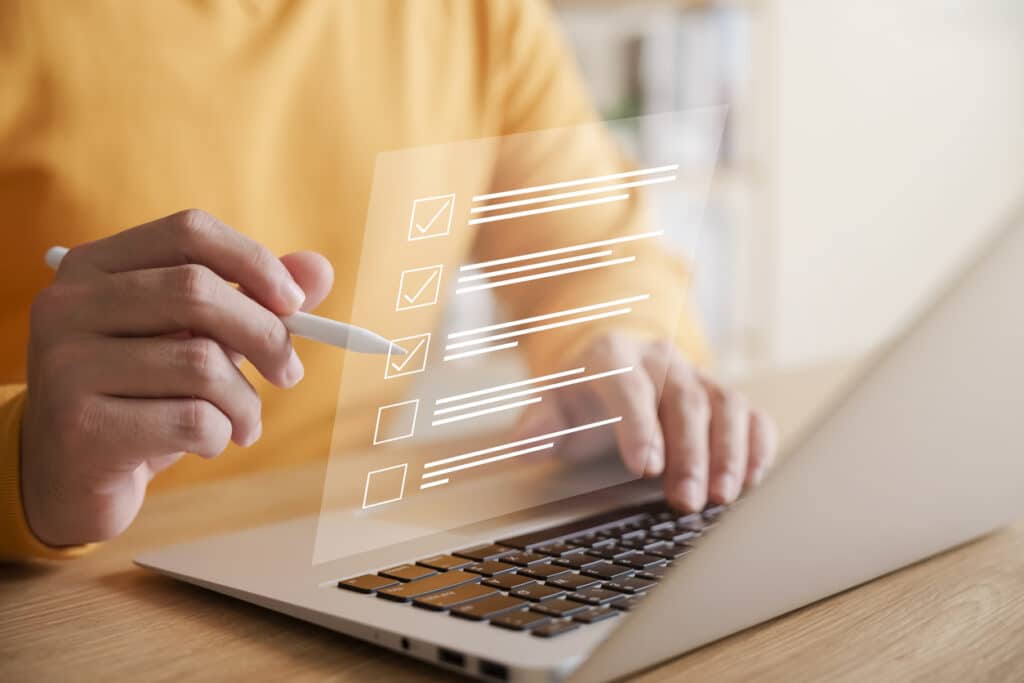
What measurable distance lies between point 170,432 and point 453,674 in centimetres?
23

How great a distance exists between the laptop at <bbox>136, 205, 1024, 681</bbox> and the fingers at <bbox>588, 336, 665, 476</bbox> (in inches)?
2.9

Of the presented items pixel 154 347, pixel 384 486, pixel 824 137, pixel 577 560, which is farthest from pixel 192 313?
pixel 824 137

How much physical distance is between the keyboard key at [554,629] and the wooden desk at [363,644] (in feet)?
0.12

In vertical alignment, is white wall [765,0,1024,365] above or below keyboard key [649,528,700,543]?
above

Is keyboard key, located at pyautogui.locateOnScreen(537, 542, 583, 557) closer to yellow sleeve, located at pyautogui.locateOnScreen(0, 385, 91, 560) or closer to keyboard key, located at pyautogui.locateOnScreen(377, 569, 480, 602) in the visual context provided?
keyboard key, located at pyautogui.locateOnScreen(377, 569, 480, 602)

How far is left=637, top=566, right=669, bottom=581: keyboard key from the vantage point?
0.48m

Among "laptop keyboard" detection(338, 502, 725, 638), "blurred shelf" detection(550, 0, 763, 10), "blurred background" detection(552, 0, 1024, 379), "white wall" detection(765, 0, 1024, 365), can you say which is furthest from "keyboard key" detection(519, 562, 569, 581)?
"white wall" detection(765, 0, 1024, 365)

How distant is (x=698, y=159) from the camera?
549 millimetres

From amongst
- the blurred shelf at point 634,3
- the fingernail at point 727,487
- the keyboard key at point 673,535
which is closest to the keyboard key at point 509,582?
the keyboard key at point 673,535

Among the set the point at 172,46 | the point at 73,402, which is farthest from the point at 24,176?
the point at 73,402

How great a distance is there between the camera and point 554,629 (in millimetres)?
401

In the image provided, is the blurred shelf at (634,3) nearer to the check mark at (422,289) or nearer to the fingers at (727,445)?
the fingers at (727,445)

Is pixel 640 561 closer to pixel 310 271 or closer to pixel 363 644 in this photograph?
pixel 363 644

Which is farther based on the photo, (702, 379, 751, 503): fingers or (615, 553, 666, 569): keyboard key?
(702, 379, 751, 503): fingers
